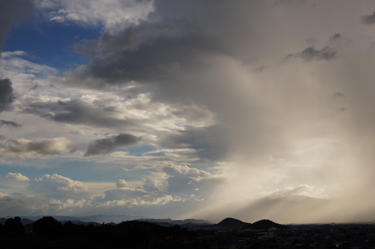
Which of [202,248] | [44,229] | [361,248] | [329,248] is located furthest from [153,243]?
[361,248]

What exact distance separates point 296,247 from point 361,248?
104ft

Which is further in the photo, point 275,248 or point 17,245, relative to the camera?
point 275,248

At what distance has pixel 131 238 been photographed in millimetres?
192125

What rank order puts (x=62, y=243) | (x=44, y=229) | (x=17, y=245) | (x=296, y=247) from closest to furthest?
(x=17, y=245), (x=62, y=243), (x=296, y=247), (x=44, y=229)

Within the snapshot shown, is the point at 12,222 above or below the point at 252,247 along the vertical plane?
above

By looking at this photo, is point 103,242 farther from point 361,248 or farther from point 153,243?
point 361,248

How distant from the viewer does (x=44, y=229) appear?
185125 millimetres

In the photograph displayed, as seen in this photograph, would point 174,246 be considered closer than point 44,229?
Yes

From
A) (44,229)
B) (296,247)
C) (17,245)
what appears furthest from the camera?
(44,229)

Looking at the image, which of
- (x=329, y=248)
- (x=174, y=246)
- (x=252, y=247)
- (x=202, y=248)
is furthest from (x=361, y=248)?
(x=174, y=246)

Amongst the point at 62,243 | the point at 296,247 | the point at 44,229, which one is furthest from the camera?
the point at 44,229

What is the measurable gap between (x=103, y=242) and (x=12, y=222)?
56304mm

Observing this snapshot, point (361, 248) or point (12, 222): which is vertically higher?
point (12, 222)

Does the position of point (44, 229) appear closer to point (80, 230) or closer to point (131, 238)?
point (80, 230)
